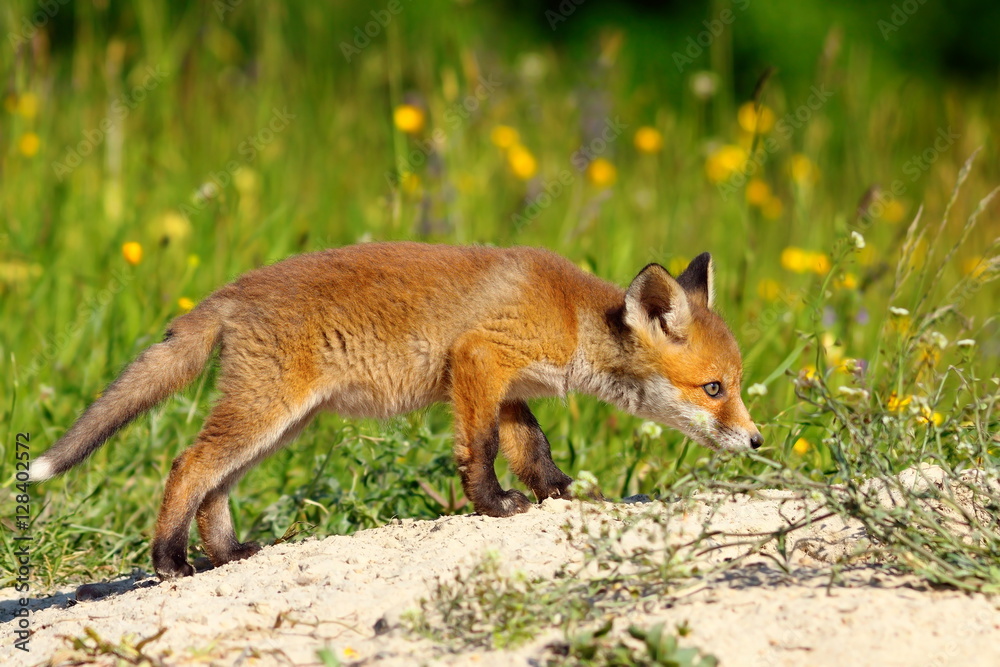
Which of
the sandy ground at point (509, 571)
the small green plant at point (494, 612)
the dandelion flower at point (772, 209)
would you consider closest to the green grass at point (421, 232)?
the dandelion flower at point (772, 209)

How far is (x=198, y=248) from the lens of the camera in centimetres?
688

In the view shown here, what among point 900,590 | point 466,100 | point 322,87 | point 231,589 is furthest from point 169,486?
point 322,87

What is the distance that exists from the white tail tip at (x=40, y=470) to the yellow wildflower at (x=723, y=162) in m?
5.21

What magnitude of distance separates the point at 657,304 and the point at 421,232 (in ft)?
7.63

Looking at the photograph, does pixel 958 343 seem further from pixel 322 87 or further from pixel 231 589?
pixel 322 87

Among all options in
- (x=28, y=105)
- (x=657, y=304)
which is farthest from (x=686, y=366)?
(x=28, y=105)

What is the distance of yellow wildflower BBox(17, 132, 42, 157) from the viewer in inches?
293

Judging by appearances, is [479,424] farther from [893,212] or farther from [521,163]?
[893,212]

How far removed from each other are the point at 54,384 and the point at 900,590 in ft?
14.5

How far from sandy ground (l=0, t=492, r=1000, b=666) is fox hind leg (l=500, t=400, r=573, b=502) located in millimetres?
389

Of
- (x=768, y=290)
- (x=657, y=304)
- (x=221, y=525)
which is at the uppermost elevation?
(x=657, y=304)

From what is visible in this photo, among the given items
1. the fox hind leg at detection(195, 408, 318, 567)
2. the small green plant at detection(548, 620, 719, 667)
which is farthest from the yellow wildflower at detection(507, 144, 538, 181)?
the small green plant at detection(548, 620, 719, 667)

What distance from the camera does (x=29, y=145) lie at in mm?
7461

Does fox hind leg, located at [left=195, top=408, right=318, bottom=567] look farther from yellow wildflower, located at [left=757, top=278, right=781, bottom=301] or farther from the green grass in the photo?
yellow wildflower, located at [left=757, top=278, right=781, bottom=301]
